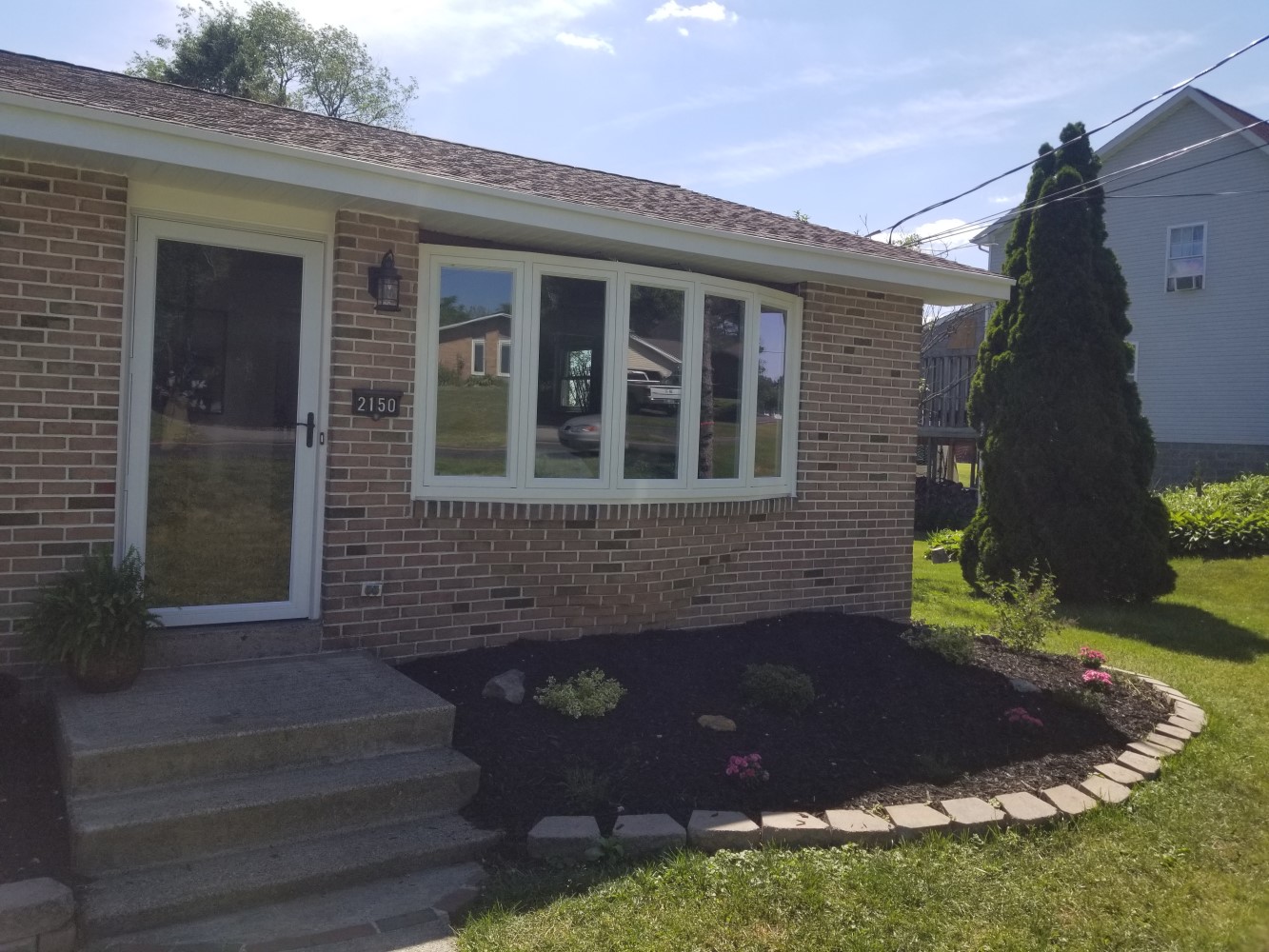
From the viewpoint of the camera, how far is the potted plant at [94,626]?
4.41 meters

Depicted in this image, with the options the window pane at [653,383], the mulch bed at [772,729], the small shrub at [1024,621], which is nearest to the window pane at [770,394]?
the window pane at [653,383]

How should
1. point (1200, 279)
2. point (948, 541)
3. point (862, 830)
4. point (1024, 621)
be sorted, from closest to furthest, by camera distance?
point (862, 830) → point (1024, 621) → point (948, 541) → point (1200, 279)

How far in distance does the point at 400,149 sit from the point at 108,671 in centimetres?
343

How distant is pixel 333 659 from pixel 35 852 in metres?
1.83

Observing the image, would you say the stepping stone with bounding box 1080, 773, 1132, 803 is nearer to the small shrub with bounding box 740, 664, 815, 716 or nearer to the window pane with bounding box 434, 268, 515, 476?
the small shrub with bounding box 740, 664, 815, 716

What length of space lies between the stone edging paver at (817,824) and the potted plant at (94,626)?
2061 millimetres

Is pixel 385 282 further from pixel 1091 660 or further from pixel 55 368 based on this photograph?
pixel 1091 660

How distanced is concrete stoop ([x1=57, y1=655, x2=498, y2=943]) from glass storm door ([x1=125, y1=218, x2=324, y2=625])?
745mm

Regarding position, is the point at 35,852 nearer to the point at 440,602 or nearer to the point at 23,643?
the point at 23,643

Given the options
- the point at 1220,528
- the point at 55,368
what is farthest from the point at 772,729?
the point at 1220,528

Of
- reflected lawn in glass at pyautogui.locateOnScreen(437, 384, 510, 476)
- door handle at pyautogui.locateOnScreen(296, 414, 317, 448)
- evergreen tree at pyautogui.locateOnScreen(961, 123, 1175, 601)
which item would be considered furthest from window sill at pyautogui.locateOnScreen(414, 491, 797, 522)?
evergreen tree at pyautogui.locateOnScreen(961, 123, 1175, 601)

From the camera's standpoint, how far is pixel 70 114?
4242 mm

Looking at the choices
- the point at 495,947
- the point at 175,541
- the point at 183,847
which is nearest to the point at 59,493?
the point at 175,541

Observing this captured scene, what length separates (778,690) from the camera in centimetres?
537
